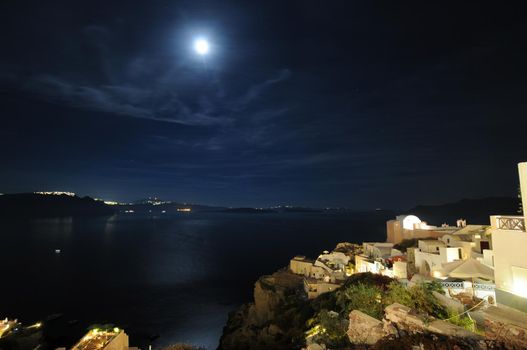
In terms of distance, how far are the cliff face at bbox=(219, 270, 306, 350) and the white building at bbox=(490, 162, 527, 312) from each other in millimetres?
12986

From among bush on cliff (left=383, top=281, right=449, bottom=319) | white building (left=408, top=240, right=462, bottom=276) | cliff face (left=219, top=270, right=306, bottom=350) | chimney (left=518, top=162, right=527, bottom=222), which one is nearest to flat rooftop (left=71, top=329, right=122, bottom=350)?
cliff face (left=219, top=270, right=306, bottom=350)

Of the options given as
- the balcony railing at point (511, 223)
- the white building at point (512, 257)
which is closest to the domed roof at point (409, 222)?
the balcony railing at point (511, 223)

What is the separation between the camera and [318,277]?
31.0 metres

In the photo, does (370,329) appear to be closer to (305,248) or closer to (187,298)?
(187,298)

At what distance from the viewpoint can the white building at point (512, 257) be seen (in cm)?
887

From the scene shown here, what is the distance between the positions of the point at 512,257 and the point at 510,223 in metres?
1.01

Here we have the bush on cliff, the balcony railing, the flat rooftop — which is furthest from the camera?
the flat rooftop

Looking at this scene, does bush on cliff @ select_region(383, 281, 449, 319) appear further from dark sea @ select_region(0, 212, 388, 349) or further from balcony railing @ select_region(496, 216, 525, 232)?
dark sea @ select_region(0, 212, 388, 349)

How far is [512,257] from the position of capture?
9258mm

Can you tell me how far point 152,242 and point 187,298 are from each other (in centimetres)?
6398

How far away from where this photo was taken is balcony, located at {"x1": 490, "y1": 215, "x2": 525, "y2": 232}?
9.16 metres

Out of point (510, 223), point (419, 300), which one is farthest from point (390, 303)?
point (510, 223)

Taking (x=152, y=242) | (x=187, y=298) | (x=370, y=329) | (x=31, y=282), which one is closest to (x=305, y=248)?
(x=187, y=298)

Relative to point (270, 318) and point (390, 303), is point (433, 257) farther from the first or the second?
point (270, 318)
